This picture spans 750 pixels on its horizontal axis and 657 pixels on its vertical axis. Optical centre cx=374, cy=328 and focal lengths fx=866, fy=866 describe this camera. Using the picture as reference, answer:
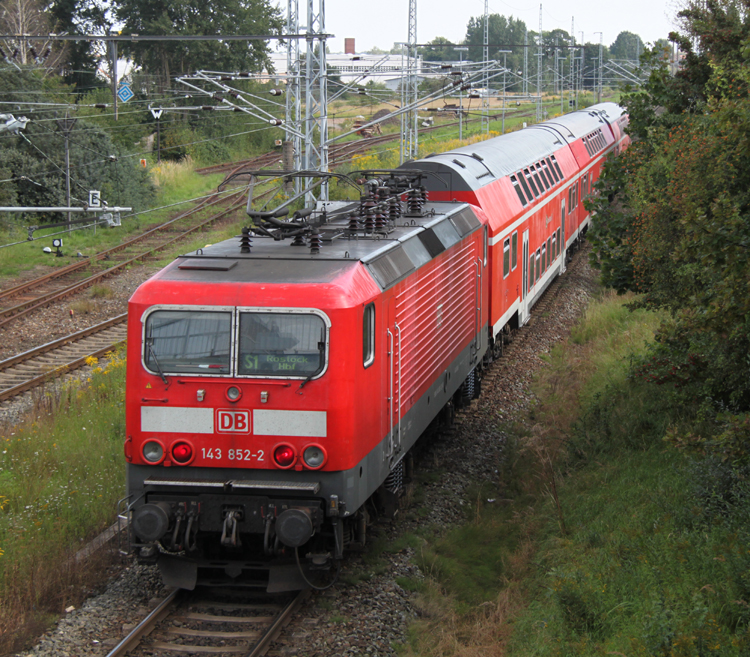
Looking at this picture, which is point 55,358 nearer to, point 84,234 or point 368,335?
point 368,335

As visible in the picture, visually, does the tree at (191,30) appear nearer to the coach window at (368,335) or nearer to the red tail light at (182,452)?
the coach window at (368,335)

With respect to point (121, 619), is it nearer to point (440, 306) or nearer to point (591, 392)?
point (440, 306)

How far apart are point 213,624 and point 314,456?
181 centimetres

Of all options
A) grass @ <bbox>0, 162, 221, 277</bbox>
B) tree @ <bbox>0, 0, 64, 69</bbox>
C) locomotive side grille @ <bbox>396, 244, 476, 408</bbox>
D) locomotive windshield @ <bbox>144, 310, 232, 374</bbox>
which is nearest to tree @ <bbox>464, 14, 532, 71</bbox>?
tree @ <bbox>0, 0, 64, 69</bbox>

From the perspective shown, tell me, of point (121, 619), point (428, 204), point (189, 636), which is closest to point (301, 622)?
point (189, 636)

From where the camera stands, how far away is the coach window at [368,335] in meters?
7.95

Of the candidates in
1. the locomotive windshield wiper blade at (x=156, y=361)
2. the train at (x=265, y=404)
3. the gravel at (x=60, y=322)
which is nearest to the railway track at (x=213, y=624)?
the train at (x=265, y=404)

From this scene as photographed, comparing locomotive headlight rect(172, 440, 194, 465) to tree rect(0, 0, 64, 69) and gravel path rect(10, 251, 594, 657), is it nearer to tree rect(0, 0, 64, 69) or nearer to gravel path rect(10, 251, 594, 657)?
gravel path rect(10, 251, 594, 657)

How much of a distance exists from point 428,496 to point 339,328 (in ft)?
13.5

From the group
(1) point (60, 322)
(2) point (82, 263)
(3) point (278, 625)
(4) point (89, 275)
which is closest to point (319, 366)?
(3) point (278, 625)

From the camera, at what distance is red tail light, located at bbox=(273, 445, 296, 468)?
25.0ft

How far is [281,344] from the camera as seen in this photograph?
7.64m

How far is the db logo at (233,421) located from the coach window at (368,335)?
1186 millimetres

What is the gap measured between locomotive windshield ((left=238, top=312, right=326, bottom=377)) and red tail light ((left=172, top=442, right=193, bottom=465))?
0.84m
